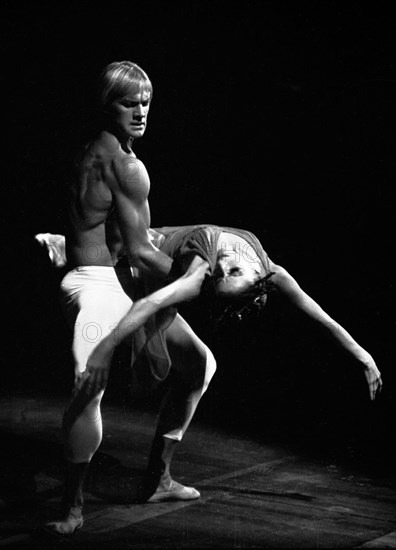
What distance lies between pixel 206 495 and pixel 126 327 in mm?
944

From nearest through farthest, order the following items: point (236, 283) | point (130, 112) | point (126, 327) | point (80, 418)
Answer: point (126, 327) → point (80, 418) → point (236, 283) → point (130, 112)

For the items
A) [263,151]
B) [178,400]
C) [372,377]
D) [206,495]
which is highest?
[263,151]

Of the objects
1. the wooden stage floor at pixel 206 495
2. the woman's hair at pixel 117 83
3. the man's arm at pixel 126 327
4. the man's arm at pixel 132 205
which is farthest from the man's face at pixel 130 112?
the wooden stage floor at pixel 206 495

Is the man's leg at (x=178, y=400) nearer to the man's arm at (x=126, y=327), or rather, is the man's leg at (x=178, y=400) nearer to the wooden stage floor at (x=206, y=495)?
the wooden stage floor at (x=206, y=495)

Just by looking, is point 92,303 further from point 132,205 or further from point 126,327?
point 132,205

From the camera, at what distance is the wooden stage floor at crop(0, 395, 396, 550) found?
3.81 metres

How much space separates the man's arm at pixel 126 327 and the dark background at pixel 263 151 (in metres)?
1.60

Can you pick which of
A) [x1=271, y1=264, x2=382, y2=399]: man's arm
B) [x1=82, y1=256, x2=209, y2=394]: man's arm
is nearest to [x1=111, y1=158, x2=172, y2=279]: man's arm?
[x1=82, y1=256, x2=209, y2=394]: man's arm

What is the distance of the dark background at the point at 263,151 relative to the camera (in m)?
5.27

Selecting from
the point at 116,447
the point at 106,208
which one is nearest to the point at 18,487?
the point at 116,447

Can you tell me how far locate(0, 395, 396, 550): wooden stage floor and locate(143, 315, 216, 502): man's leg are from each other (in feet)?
0.33

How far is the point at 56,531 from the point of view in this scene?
3.78m

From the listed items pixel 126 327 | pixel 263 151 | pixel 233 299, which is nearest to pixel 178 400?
pixel 233 299

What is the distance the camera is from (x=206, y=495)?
14.2ft
